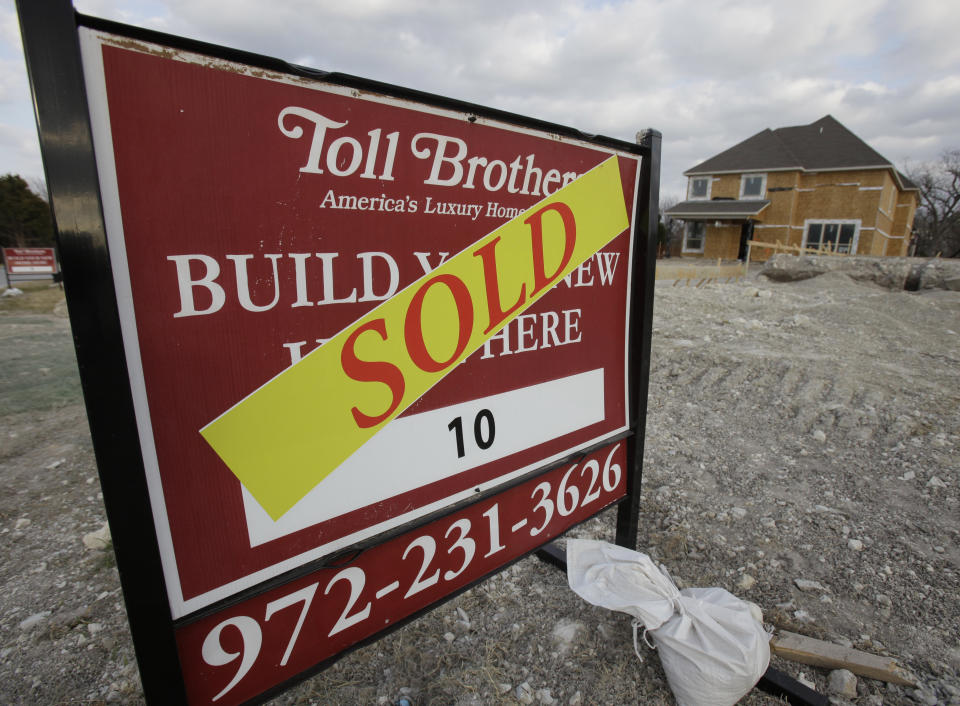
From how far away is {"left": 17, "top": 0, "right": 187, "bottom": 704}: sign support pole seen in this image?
0.88 metres

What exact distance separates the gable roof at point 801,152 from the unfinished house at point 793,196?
0.16 feet

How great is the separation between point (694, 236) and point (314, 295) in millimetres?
34250

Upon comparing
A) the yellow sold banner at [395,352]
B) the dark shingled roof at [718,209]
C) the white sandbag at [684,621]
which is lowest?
the white sandbag at [684,621]

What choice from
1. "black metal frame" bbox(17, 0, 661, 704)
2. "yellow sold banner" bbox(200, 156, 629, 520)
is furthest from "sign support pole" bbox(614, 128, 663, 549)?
"black metal frame" bbox(17, 0, 661, 704)

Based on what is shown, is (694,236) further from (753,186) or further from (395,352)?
(395,352)

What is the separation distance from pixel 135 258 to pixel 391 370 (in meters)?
0.71

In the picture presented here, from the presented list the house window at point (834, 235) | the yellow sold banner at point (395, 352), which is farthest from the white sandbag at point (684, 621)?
the house window at point (834, 235)

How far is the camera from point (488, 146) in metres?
1.59

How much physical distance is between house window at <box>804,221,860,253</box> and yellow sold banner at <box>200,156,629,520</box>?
32917 mm

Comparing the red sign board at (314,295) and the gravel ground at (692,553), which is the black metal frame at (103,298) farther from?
the gravel ground at (692,553)

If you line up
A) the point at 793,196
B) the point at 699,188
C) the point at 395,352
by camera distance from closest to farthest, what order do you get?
the point at 395,352 → the point at 793,196 → the point at 699,188

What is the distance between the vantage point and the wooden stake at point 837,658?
207cm

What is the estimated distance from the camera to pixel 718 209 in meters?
29.3

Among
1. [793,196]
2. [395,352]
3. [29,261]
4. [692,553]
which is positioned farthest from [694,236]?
[395,352]
